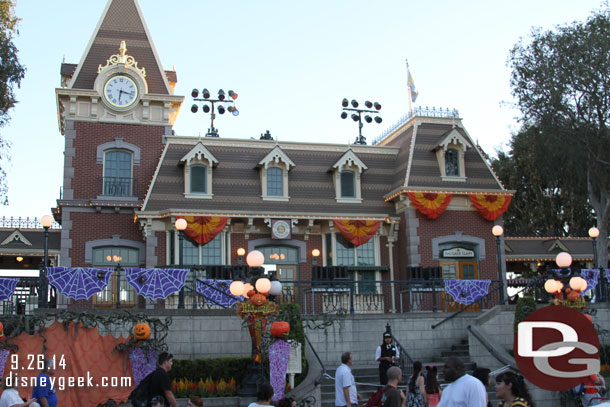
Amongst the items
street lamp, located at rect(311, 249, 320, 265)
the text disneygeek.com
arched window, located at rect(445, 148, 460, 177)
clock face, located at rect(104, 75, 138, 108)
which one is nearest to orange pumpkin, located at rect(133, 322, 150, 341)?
the text disneygeek.com

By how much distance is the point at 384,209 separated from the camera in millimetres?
28812

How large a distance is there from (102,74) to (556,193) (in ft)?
107

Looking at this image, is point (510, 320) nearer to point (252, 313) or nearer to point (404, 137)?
point (252, 313)

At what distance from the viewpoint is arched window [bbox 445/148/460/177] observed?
95.5 ft

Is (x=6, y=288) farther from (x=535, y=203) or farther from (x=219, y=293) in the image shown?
(x=535, y=203)

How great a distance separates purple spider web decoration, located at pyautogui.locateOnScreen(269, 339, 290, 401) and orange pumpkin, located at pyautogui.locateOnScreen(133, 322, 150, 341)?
9.43 feet

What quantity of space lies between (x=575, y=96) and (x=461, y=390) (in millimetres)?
24018

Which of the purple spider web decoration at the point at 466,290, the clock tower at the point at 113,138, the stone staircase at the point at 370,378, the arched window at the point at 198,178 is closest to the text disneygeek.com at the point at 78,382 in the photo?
the stone staircase at the point at 370,378

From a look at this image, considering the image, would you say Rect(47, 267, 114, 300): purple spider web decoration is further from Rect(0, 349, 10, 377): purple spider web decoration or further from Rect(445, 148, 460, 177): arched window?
Rect(445, 148, 460, 177): arched window

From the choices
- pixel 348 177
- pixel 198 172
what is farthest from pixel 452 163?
pixel 198 172

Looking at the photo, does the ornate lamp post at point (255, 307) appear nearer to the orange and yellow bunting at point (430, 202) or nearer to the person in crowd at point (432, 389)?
the person in crowd at point (432, 389)

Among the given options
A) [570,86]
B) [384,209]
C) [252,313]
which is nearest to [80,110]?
[384,209]

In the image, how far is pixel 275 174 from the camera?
93.1 feet

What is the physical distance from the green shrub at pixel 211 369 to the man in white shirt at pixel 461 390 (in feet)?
31.4
